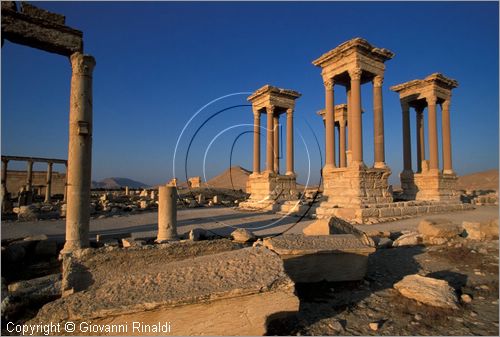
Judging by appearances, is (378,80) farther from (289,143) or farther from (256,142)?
(256,142)

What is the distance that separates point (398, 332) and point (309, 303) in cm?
121

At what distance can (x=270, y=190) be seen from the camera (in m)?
19.8

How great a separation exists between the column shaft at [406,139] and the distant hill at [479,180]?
35.2 metres

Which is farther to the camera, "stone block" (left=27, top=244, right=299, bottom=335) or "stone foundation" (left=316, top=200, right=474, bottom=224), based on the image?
"stone foundation" (left=316, top=200, right=474, bottom=224)

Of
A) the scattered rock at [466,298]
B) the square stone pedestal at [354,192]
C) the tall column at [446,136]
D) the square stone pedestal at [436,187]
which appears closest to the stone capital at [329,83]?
the square stone pedestal at [354,192]

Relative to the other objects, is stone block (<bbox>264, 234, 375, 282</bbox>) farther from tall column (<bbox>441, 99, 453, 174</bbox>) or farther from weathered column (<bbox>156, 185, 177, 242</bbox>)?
tall column (<bbox>441, 99, 453, 174</bbox>)

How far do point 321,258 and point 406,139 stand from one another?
19.9m

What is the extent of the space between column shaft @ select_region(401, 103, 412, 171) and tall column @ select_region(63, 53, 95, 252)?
20.6m

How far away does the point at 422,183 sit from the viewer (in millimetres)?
19766

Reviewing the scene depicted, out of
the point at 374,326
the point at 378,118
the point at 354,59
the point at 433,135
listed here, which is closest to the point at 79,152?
the point at 374,326

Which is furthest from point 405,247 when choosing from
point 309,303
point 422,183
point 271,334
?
point 422,183

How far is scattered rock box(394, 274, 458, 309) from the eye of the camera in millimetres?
3941

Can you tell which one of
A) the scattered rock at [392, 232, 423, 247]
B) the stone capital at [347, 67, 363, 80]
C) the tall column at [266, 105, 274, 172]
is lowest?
the scattered rock at [392, 232, 423, 247]

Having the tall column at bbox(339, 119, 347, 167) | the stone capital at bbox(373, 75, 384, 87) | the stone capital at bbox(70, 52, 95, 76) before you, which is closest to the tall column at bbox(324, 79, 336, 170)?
the stone capital at bbox(373, 75, 384, 87)
